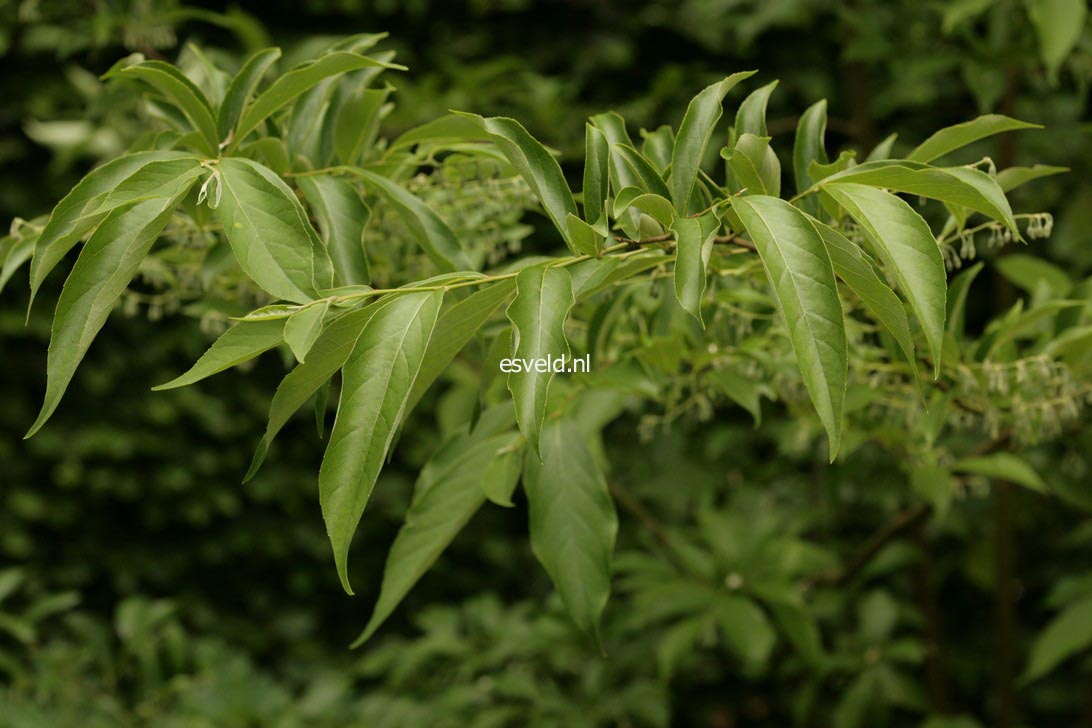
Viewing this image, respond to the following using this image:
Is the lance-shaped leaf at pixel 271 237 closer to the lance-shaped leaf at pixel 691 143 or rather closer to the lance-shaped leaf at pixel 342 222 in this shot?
the lance-shaped leaf at pixel 342 222

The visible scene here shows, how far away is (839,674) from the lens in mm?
1914

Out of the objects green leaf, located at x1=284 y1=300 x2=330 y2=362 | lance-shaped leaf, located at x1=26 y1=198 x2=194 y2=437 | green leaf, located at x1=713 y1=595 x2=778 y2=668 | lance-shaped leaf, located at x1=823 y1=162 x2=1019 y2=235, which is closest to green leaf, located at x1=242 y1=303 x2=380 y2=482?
green leaf, located at x1=284 y1=300 x2=330 y2=362

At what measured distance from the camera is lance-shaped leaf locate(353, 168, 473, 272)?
82cm

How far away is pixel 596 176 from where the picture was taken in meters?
0.75

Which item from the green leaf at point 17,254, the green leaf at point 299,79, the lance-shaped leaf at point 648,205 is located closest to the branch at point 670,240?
the lance-shaped leaf at point 648,205

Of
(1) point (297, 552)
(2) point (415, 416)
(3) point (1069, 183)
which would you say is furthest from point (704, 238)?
(1) point (297, 552)

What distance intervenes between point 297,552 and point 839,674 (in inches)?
53.4

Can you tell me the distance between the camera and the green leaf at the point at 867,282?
59cm

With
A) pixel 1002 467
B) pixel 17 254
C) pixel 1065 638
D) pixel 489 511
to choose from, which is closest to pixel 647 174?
pixel 17 254

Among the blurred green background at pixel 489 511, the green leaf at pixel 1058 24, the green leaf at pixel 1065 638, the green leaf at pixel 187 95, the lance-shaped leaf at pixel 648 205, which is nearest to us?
the lance-shaped leaf at pixel 648 205

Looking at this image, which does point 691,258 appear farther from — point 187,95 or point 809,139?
point 187,95

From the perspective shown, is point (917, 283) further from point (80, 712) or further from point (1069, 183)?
point (1069, 183)

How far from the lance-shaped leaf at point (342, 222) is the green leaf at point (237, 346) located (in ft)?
0.64

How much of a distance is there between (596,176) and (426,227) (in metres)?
0.16
